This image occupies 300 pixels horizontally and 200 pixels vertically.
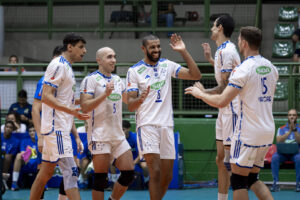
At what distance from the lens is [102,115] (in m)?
7.42

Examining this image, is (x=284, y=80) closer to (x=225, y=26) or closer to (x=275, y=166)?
(x=275, y=166)

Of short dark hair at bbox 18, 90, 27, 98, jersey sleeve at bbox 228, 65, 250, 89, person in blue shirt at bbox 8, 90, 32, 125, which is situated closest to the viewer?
jersey sleeve at bbox 228, 65, 250, 89

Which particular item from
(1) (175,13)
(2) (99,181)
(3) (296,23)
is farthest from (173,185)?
(3) (296,23)

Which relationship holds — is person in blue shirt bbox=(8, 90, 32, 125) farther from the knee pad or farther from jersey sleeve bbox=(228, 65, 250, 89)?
jersey sleeve bbox=(228, 65, 250, 89)

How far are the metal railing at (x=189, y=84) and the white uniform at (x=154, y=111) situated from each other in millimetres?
5365

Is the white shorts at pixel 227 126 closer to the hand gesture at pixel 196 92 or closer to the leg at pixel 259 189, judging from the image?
the leg at pixel 259 189

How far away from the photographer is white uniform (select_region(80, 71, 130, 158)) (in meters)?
7.35

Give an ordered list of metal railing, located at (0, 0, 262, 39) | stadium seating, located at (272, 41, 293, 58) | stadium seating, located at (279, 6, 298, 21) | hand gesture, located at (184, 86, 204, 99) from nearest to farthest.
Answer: hand gesture, located at (184, 86, 204, 99) < metal railing, located at (0, 0, 262, 39) < stadium seating, located at (272, 41, 293, 58) < stadium seating, located at (279, 6, 298, 21)

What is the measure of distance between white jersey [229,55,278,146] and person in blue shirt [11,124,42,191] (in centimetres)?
662

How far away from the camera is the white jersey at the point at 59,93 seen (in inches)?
262

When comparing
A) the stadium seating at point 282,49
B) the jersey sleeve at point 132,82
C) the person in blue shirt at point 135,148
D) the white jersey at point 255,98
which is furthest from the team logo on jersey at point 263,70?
the stadium seating at point 282,49

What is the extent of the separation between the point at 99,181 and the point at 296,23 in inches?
497

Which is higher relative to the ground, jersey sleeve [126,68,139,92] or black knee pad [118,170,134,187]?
jersey sleeve [126,68,139,92]

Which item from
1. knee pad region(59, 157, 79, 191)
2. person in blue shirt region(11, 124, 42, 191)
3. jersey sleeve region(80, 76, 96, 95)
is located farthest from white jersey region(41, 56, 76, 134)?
person in blue shirt region(11, 124, 42, 191)
